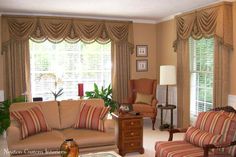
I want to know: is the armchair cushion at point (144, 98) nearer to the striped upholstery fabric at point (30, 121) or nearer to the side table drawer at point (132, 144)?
the side table drawer at point (132, 144)

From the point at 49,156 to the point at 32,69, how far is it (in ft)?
10.6

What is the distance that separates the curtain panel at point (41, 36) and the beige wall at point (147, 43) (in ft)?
1.30

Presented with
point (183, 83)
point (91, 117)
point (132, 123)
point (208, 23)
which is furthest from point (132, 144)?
point (208, 23)

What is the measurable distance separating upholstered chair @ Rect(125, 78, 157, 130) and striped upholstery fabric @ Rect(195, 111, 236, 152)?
2.71 metres

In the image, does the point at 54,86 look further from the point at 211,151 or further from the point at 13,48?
the point at 211,151

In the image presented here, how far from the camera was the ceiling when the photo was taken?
5.16 m

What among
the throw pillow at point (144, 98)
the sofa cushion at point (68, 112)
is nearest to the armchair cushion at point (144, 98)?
the throw pillow at point (144, 98)

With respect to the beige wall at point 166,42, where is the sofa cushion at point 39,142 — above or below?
below

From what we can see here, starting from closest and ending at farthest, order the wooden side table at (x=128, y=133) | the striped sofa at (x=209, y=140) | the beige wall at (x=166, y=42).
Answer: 1. the striped sofa at (x=209, y=140)
2. the wooden side table at (x=128, y=133)
3. the beige wall at (x=166, y=42)

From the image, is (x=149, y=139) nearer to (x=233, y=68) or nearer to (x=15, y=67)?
(x=233, y=68)

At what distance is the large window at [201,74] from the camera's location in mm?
5574

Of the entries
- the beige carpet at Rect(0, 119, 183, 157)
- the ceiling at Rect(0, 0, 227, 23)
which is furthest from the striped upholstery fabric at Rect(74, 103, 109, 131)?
the ceiling at Rect(0, 0, 227, 23)

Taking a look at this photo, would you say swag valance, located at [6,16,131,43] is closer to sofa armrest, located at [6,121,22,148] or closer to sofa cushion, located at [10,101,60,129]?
sofa cushion, located at [10,101,60,129]

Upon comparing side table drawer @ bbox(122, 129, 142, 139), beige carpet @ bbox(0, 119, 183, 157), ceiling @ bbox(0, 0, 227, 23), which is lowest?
beige carpet @ bbox(0, 119, 183, 157)
